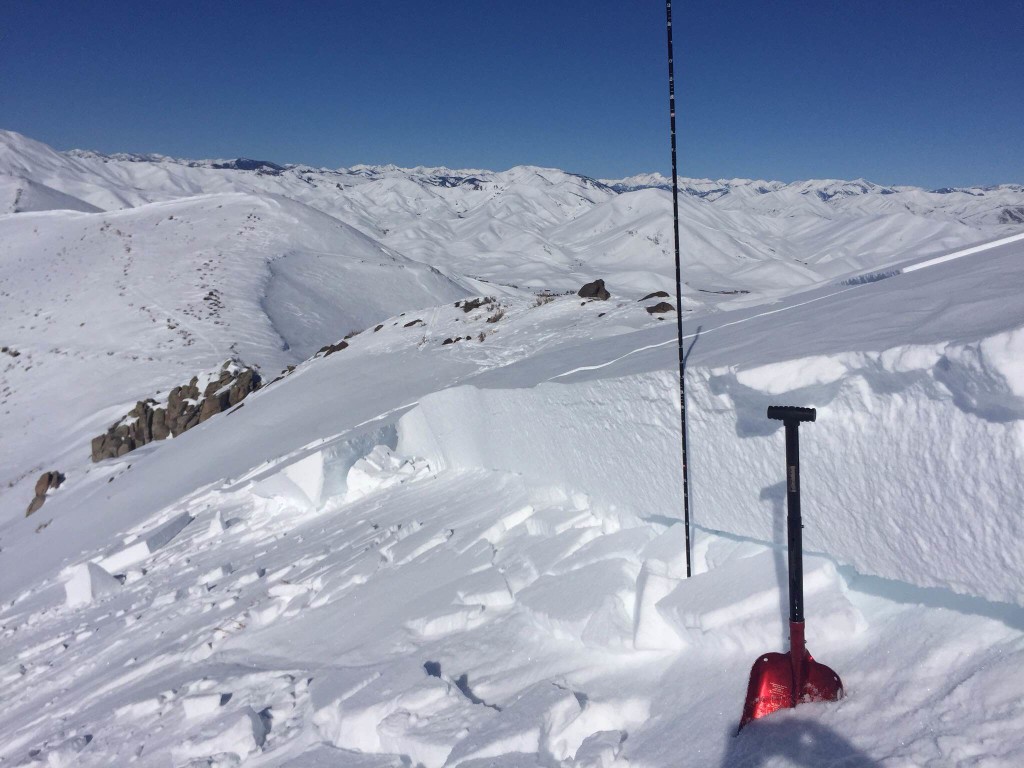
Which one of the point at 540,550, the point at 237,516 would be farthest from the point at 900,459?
the point at 237,516

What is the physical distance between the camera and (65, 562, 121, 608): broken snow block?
596cm

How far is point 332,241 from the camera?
34.7m

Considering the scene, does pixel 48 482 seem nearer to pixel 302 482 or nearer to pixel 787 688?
pixel 302 482

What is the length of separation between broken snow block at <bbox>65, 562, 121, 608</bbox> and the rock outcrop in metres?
7.37

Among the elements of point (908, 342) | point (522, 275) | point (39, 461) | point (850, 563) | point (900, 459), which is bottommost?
point (39, 461)

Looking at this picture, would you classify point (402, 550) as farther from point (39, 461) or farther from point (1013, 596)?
point (39, 461)

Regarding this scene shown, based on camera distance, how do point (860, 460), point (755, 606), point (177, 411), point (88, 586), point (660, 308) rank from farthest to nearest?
1. point (177, 411)
2. point (660, 308)
3. point (88, 586)
4. point (755, 606)
5. point (860, 460)

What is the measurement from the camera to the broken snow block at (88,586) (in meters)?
5.96

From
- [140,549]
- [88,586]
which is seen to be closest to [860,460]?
[88,586]

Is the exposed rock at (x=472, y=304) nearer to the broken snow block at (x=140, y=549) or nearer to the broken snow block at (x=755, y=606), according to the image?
the broken snow block at (x=140, y=549)

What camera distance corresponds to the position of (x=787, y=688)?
1.87 metres

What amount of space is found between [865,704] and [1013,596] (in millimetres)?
468

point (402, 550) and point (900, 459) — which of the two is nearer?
point (900, 459)

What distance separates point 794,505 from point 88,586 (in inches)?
243
